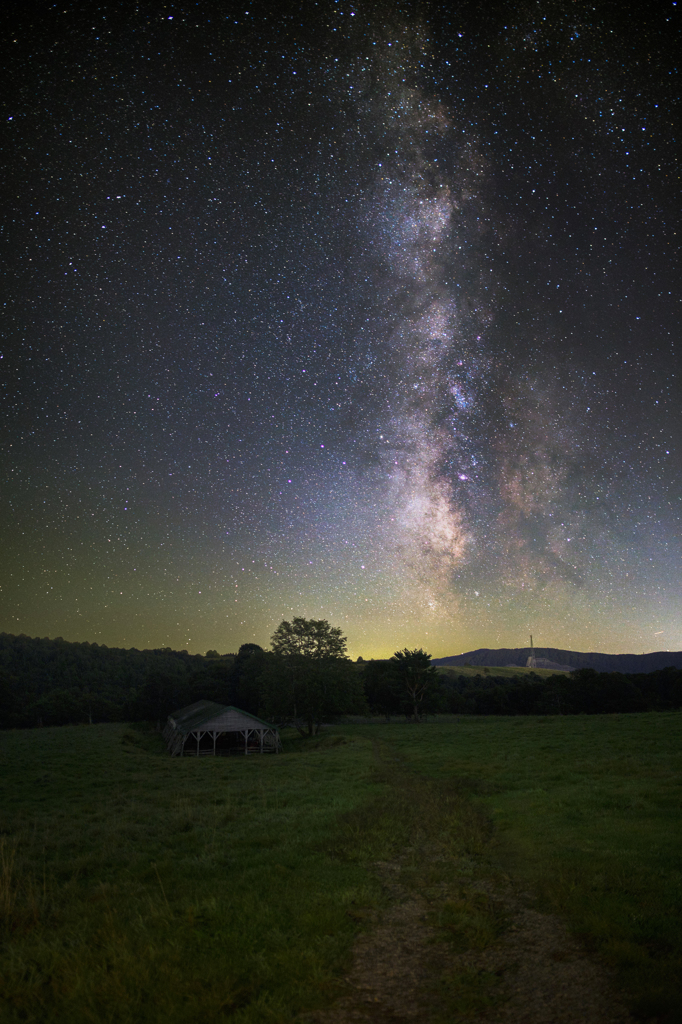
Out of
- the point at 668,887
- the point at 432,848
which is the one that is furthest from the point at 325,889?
the point at 668,887

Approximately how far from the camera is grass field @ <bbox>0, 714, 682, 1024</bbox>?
5.77m

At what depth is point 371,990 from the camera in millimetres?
5688

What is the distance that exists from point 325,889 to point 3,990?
4735 mm

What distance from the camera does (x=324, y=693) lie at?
52.3 metres

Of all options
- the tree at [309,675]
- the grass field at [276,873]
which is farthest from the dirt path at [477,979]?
the tree at [309,675]

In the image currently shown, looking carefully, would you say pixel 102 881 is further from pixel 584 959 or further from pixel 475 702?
pixel 475 702

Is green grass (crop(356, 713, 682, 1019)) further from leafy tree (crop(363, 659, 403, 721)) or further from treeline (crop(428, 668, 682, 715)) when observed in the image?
treeline (crop(428, 668, 682, 715))

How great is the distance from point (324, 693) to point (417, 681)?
2600 cm

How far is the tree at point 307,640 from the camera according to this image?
180 feet

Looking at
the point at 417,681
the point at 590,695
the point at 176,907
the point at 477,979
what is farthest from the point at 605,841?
the point at 590,695

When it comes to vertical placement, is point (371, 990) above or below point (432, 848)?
above

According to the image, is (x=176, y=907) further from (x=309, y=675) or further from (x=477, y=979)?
(x=309, y=675)

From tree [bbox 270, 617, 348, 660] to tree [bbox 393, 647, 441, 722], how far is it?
22.4 meters

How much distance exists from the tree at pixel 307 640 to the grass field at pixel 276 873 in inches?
1295
